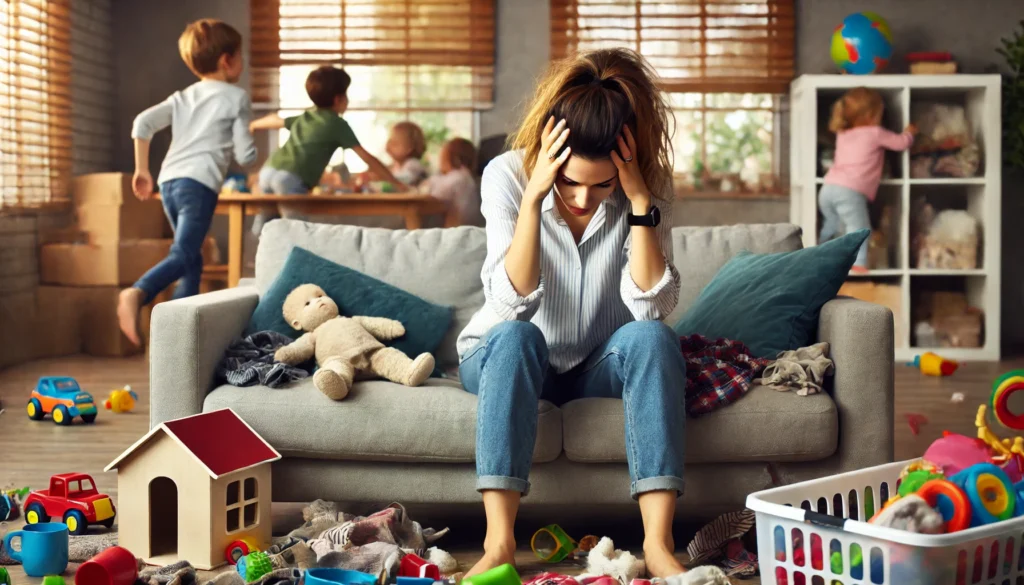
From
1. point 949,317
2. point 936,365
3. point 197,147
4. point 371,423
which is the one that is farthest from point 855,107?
point 371,423

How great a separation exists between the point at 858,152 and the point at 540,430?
345 cm

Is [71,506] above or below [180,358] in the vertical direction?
below

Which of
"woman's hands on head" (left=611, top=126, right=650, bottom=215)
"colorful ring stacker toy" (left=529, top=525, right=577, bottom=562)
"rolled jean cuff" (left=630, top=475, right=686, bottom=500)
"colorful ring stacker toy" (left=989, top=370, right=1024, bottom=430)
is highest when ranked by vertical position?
"woman's hands on head" (left=611, top=126, right=650, bottom=215)

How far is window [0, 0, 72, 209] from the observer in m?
4.67

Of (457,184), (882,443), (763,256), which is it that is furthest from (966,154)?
(882,443)

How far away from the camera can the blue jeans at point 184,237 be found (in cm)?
469

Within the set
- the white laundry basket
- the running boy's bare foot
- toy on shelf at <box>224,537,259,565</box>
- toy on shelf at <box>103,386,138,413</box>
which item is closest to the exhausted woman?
the white laundry basket

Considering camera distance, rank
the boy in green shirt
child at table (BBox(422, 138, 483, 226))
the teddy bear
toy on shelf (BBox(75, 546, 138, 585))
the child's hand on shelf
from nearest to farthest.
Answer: toy on shelf (BBox(75, 546, 138, 585)) → the teddy bear → the child's hand on shelf → the boy in green shirt → child at table (BBox(422, 138, 483, 226))

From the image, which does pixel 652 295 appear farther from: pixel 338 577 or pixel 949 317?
pixel 949 317

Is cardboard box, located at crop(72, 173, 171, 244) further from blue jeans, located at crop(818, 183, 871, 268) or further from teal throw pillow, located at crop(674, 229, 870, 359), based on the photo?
teal throw pillow, located at crop(674, 229, 870, 359)

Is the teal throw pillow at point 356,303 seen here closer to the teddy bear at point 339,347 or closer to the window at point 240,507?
the teddy bear at point 339,347

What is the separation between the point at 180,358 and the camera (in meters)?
2.12

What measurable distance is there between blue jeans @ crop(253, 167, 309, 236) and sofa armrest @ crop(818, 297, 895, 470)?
3389 millimetres

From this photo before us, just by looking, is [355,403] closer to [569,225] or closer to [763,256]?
[569,225]
